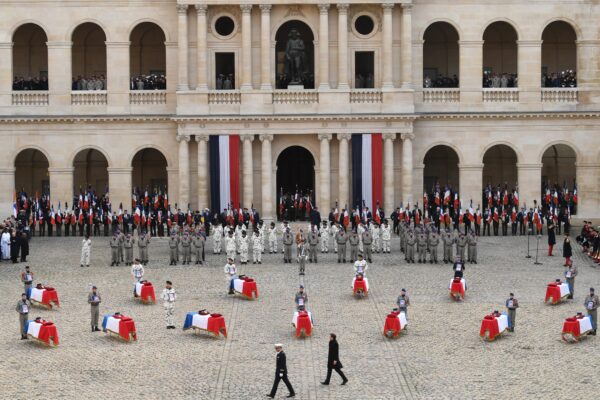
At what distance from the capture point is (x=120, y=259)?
54.3m

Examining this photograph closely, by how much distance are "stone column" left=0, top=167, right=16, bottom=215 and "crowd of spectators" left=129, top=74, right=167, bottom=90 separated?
9.12 metres

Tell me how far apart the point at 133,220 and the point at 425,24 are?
2148cm

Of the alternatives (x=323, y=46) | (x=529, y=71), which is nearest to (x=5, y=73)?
(x=323, y=46)

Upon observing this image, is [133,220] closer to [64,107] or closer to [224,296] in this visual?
[64,107]

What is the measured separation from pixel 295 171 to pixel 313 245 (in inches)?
748

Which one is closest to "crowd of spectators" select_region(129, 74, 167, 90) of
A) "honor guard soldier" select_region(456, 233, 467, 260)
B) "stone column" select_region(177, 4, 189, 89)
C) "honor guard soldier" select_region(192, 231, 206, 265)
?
"stone column" select_region(177, 4, 189, 89)

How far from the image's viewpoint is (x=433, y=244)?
177 ft

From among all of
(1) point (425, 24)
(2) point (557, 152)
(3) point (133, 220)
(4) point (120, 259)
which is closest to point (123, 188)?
(3) point (133, 220)

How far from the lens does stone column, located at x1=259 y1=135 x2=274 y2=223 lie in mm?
66750

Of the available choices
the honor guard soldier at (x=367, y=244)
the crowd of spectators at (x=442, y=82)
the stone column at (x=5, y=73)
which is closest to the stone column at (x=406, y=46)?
the crowd of spectators at (x=442, y=82)

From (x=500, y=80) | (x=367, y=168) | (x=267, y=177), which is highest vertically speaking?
(x=500, y=80)

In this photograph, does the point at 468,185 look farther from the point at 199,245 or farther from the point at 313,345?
the point at 313,345

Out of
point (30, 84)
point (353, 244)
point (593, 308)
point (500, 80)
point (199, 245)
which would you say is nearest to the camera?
point (593, 308)

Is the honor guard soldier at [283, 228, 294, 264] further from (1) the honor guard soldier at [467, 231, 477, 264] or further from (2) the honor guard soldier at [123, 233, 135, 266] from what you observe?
(1) the honor guard soldier at [467, 231, 477, 264]
